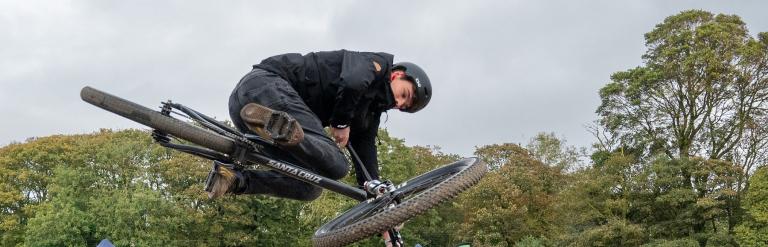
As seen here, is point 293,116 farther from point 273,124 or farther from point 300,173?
point 300,173

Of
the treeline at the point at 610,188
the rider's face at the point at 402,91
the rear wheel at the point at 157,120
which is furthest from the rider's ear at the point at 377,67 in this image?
the treeline at the point at 610,188

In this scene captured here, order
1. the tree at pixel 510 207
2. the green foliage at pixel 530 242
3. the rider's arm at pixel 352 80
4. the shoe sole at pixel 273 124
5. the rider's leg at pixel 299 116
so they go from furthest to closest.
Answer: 1. the tree at pixel 510 207
2. the green foliage at pixel 530 242
3. the rider's arm at pixel 352 80
4. the rider's leg at pixel 299 116
5. the shoe sole at pixel 273 124

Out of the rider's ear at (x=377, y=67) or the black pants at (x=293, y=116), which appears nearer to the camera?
the black pants at (x=293, y=116)

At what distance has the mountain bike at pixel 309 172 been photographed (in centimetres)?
500

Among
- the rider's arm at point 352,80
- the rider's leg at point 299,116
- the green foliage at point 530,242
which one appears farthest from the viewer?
the green foliage at point 530,242

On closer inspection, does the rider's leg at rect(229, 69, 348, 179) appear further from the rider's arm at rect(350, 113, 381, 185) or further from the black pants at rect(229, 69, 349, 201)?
the rider's arm at rect(350, 113, 381, 185)

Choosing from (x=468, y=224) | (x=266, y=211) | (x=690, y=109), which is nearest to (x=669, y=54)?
(x=690, y=109)

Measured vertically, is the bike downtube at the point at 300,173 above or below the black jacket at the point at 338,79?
below

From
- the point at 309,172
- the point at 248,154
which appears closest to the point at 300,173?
the point at 309,172

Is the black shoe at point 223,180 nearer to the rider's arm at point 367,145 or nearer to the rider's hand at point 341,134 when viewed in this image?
the rider's hand at point 341,134

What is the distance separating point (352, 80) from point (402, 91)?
1.82 ft

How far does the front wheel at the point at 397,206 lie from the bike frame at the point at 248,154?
196 mm

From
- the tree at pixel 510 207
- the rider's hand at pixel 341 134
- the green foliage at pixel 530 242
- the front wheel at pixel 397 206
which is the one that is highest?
the tree at pixel 510 207

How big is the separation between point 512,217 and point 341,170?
35.8 m
